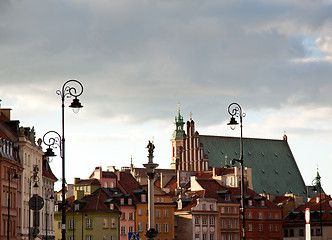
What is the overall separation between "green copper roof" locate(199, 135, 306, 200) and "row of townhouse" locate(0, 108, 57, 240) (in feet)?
262

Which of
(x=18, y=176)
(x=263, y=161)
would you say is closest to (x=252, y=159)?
(x=263, y=161)

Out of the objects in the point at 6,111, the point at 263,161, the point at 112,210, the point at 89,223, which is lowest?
the point at 89,223

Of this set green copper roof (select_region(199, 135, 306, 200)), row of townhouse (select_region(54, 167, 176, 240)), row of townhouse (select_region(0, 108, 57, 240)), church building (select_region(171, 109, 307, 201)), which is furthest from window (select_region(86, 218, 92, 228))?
green copper roof (select_region(199, 135, 306, 200))

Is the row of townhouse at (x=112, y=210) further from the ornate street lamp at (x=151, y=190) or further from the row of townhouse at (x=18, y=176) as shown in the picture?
the ornate street lamp at (x=151, y=190)

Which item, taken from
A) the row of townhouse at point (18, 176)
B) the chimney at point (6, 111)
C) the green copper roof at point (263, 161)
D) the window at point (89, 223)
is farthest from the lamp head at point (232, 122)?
the green copper roof at point (263, 161)

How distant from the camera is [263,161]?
17712cm

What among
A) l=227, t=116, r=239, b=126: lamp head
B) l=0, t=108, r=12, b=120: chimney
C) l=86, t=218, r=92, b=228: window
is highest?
l=0, t=108, r=12, b=120: chimney

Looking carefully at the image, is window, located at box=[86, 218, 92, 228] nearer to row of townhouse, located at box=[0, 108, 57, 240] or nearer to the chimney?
row of townhouse, located at box=[0, 108, 57, 240]

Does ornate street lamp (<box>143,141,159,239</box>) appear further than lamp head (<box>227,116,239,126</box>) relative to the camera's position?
Yes

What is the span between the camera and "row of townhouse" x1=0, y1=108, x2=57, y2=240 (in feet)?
253

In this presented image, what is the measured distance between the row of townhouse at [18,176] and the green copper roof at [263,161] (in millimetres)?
79829

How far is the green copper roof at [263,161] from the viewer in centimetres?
17325

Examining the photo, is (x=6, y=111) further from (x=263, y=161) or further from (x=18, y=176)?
(x=263, y=161)

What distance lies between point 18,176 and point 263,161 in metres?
104
